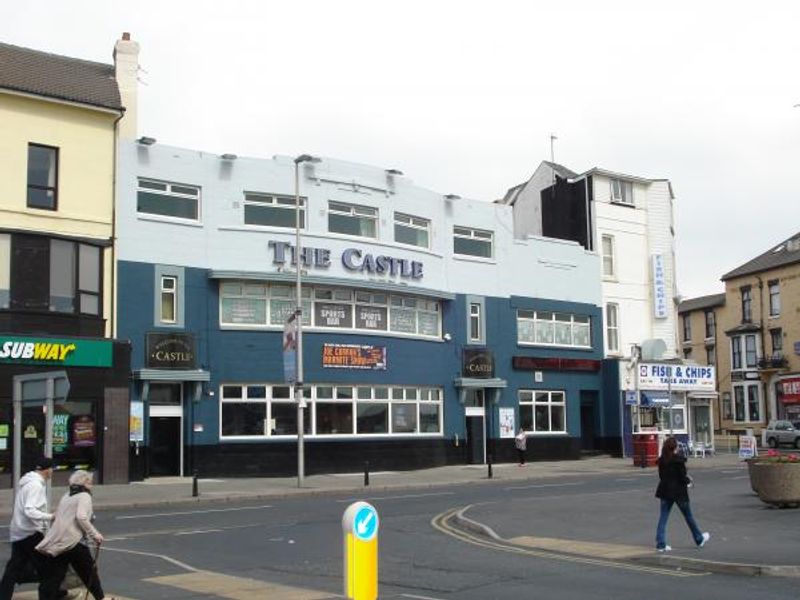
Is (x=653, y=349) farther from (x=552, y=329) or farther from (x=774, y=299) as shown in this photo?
(x=774, y=299)

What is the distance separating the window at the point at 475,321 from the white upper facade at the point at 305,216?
674 millimetres

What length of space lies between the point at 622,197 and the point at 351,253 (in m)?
17.4

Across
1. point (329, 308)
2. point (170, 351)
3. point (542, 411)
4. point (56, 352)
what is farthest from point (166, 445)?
point (542, 411)

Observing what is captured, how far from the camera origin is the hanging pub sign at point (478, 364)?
126ft

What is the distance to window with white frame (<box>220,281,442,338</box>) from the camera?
32.8m

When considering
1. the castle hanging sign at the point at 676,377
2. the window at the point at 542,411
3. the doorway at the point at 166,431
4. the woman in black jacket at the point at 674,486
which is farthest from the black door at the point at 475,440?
the woman in black jacket at the point at 674,486

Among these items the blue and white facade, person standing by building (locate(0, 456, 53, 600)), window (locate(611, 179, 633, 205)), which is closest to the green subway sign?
the blue and white facade

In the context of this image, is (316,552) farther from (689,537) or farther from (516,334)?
(516,334)

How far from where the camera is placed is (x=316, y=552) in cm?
1464

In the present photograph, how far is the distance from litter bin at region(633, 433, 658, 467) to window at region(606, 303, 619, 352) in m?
7.92

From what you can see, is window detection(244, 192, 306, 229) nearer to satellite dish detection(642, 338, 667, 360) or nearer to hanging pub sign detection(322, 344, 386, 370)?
hanging pub sign detection(322, 344, 386, 370)

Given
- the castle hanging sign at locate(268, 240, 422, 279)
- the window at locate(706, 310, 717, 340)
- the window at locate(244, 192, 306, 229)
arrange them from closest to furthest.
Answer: the castle hanging sign at locate(268, 240, 422, 279) < the window at locate(244, 192, 306, 229) < the window at locate(706, 310, 717, 340)

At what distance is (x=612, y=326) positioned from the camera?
45.2 metres

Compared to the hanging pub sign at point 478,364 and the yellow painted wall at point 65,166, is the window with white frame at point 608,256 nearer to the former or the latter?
the hanging pub sign at point 478,364
